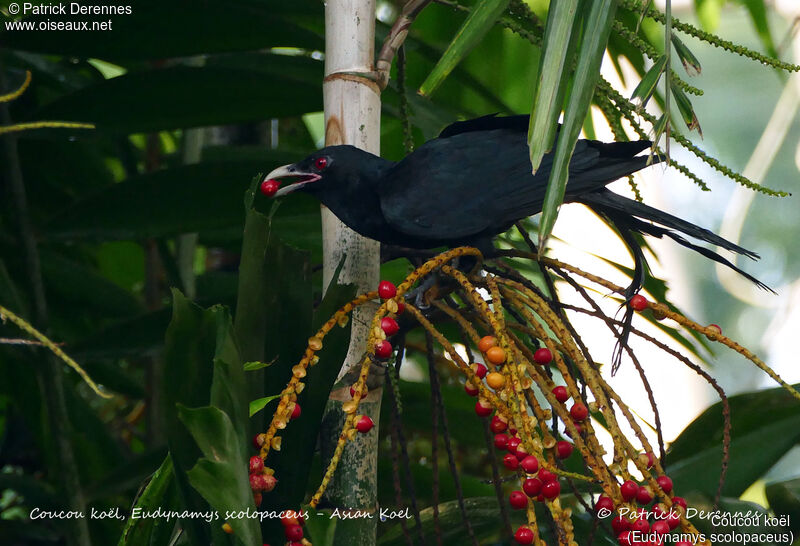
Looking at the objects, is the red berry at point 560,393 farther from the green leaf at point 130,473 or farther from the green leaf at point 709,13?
the green leaf at point 709,13

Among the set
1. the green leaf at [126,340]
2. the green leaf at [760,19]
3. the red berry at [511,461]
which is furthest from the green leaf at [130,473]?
the green leaf at [760,19]

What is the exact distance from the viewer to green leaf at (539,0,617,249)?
0.44m

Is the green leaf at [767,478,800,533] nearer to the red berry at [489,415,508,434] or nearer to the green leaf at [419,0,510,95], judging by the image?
the red berry at [489,415,508,434]

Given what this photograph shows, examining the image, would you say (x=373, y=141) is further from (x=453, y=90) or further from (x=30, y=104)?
(x=30, y=104)

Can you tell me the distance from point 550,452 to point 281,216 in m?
0.64

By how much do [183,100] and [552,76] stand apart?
2.22 feet

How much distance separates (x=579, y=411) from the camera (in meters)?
0.53

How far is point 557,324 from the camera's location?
0.55m

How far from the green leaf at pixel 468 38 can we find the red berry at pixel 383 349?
0.56 feet

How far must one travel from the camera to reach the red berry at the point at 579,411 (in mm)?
524

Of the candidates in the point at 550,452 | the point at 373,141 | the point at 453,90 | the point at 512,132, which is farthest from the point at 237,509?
the point at 453,90

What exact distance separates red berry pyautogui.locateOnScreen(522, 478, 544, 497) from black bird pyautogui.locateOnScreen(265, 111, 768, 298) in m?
0.31

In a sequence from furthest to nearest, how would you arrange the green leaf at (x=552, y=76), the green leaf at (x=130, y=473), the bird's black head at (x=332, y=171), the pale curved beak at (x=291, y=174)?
the green leaf at (x=130, y=473)
the pale curved beak at (x=291, y=174)
the bird's black head at (x=332, y=171)
the green leaf at (x=552, y=76)

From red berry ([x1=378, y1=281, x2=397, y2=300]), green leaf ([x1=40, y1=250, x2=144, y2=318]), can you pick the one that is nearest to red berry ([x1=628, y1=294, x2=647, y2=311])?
red berry ([x1=378, y1=281, x2=397, y2=300])
